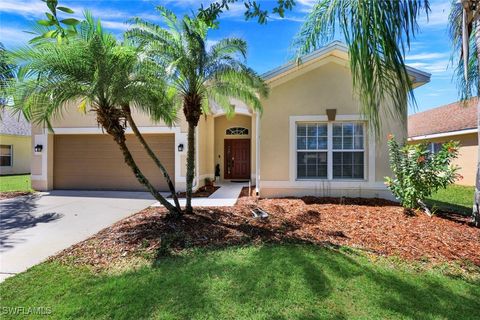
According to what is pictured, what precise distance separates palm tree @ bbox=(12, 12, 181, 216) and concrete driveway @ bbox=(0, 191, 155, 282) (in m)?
2.70

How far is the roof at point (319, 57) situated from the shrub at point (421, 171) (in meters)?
2.79

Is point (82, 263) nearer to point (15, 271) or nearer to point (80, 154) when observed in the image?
point (15, 271)

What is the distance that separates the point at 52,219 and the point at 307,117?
8.87 meters

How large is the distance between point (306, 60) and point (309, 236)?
6010 mm

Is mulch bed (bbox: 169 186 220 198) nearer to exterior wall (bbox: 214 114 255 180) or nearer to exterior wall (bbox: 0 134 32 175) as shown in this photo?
exterior wall (bbox: 214 114 255 180)

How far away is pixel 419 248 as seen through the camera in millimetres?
5277

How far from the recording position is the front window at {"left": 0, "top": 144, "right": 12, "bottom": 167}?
70.6 feet

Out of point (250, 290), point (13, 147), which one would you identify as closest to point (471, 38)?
point (250, 290)

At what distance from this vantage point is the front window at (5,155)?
2152cm

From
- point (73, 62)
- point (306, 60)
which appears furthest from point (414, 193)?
point (73, 62)

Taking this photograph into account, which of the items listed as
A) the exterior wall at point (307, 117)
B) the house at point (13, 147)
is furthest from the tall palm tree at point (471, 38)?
the house at point (13, 147)

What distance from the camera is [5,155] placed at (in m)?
21.8

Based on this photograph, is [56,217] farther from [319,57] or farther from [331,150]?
[319,57]

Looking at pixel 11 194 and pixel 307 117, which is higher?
pixel 307 117
